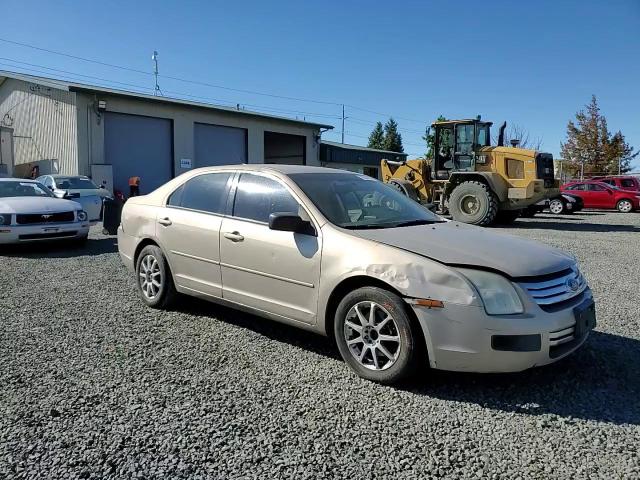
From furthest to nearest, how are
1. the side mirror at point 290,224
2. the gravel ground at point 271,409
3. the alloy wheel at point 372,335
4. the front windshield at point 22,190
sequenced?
the front windshield at point 22,190, the side mirror at point 290,224, the alloy wheel at point 372,335, the gravel ground at point 271,409

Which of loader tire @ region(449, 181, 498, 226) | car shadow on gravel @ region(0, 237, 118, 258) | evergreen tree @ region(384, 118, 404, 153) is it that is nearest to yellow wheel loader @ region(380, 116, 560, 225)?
loader tire @ region(449, 181, 498, 226)

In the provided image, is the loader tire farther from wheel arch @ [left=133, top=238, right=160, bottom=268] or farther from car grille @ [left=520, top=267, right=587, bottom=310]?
car grille @ [left=520, top=267, right=587, bottom=310]

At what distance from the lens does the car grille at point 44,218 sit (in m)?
8.89

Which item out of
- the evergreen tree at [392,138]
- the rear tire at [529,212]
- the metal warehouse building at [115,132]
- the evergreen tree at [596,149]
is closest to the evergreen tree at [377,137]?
the evergreen tree at [392,138]

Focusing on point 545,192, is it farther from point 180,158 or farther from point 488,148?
point 180,158

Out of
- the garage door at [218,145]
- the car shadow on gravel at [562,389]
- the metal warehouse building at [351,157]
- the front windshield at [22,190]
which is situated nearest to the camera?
the car shadow on gravel at [562,389]

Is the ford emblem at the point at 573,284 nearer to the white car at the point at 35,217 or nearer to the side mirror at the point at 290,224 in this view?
the side mirror at the point at 290,224

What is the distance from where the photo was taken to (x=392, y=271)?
11.0ft

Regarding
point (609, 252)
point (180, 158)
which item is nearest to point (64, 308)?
point (609, 252)

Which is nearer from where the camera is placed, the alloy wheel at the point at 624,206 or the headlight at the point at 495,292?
the headlight at the point at 495,292

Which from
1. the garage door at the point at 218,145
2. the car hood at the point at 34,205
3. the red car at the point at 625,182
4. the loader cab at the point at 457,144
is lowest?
the car hood at the point at 34,205

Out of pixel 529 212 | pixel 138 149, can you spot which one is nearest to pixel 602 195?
pixel 529 212

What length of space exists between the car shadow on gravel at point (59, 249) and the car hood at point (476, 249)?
6.92 m

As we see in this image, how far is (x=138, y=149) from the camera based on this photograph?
2234 cm
